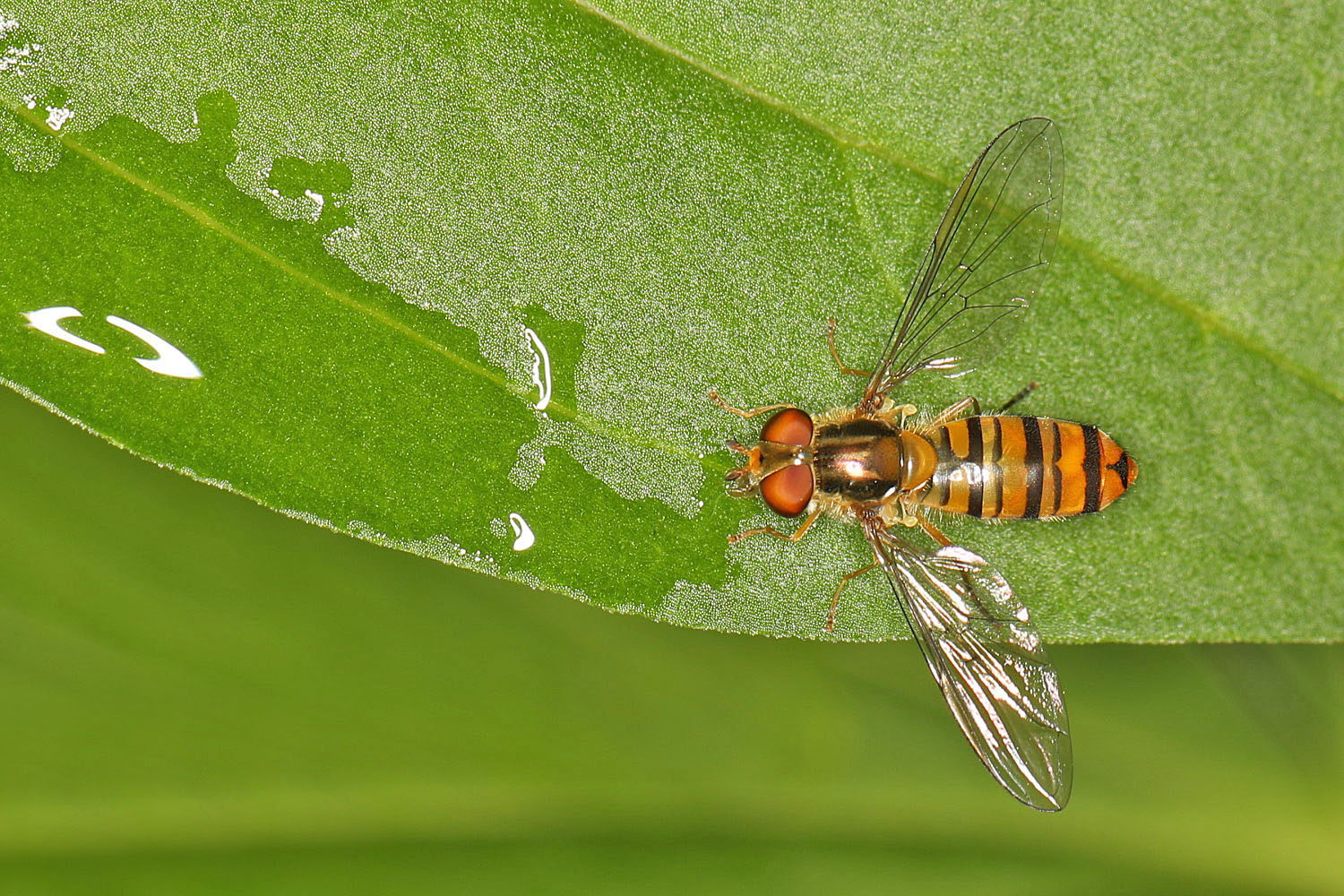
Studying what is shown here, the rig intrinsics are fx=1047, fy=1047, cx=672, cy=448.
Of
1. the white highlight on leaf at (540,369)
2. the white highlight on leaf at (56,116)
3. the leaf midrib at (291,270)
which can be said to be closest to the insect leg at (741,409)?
the leaf midrib at (291,270)

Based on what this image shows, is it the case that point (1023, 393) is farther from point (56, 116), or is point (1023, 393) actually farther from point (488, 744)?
point (56, 116)

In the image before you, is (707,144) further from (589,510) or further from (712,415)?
(589,510)

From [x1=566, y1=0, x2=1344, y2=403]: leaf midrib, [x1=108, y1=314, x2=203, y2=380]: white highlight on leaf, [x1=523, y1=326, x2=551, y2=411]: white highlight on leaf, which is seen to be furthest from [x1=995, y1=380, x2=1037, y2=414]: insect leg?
[x1=108, y1=314, x2=203, y2=380]: white highlight on leaf

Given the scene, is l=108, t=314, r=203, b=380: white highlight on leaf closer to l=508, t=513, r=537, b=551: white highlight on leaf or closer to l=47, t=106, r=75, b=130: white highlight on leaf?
l=47, t=106, r=75, b=130: white highlight on leaf

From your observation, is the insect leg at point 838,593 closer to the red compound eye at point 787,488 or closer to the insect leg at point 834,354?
the red compound eye at point 787,488

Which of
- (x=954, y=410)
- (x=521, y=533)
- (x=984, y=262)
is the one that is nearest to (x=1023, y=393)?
(x=954, y=410)

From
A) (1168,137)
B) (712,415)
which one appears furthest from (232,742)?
(1168,137)
